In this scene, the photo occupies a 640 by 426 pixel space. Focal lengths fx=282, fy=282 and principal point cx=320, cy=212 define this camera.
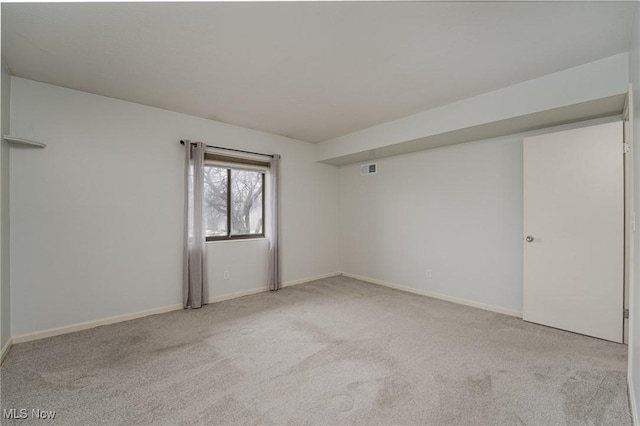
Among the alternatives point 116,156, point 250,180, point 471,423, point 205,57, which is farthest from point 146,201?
point 471,423

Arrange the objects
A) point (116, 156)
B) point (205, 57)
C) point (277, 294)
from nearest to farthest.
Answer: point (205, 57), point (116, 156), point (277, 294)

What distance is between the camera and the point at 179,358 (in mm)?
2336

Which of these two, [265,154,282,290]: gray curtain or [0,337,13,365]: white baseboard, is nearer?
[0,337,13,365]: white baseboard

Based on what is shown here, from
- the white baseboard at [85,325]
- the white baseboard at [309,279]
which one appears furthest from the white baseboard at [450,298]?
the white baseboard at [85,325]

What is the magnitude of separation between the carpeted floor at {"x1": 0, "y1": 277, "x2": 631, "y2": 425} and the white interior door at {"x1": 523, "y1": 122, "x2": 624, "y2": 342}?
9.8 inches

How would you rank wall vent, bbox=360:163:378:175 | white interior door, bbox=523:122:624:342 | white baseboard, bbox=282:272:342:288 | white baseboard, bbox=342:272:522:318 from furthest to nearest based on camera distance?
wall vent, bbox=360:163:378:175 < white baseboard, bbox=282:272:342:288 < white baseboard, bbox=342:272:522:318 < white interior door, bbox=523:122:624:342

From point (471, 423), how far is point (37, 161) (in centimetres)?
411

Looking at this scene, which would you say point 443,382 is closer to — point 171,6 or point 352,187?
point 171,6

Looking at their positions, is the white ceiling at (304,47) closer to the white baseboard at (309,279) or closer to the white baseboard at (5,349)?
the white baseboard at (5,349)

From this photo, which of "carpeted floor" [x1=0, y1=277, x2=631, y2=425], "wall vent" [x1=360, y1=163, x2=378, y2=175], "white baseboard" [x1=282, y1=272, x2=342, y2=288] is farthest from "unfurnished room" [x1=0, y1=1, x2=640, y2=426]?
"wall vent" [x1=360, y1=163, x2=378, y2=175]

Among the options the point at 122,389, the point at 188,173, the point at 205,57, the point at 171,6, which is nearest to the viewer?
the point at 171,6

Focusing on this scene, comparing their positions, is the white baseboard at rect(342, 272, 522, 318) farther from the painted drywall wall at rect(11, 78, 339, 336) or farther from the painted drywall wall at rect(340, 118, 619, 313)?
the painted drywall wall at rect(11, 78, 339, 336)

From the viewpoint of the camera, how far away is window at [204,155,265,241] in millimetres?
3965

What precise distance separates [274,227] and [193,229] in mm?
1190
